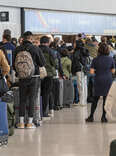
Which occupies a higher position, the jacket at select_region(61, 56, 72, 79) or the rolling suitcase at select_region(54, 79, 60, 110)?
the jacket at select_region(61, 56, 72, 79)

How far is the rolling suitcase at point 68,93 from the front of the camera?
15.0m

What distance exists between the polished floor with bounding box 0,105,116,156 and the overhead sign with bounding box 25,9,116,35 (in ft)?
30.7

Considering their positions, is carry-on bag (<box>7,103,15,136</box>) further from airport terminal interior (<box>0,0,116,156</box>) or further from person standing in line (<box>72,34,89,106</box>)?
person standing in line (<box>72,34,89,106</box>)

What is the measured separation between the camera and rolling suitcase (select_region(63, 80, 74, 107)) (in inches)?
589

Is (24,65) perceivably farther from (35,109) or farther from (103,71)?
(103,71)

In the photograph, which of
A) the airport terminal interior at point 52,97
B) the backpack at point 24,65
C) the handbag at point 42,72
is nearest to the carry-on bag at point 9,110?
the airport terminal interior at point 52,97

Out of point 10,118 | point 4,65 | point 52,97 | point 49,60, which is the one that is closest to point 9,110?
point 10,118

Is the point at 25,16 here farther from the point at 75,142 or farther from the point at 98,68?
the point at 75,142

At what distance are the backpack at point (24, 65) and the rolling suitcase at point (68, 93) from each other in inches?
170

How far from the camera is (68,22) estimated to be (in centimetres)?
2328

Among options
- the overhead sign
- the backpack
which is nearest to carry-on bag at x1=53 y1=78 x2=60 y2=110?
the backpack

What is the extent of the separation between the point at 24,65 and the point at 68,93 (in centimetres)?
466

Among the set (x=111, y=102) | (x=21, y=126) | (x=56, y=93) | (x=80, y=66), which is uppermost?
(x=111, y=102)

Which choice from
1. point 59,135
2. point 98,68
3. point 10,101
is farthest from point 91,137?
point 98,68
